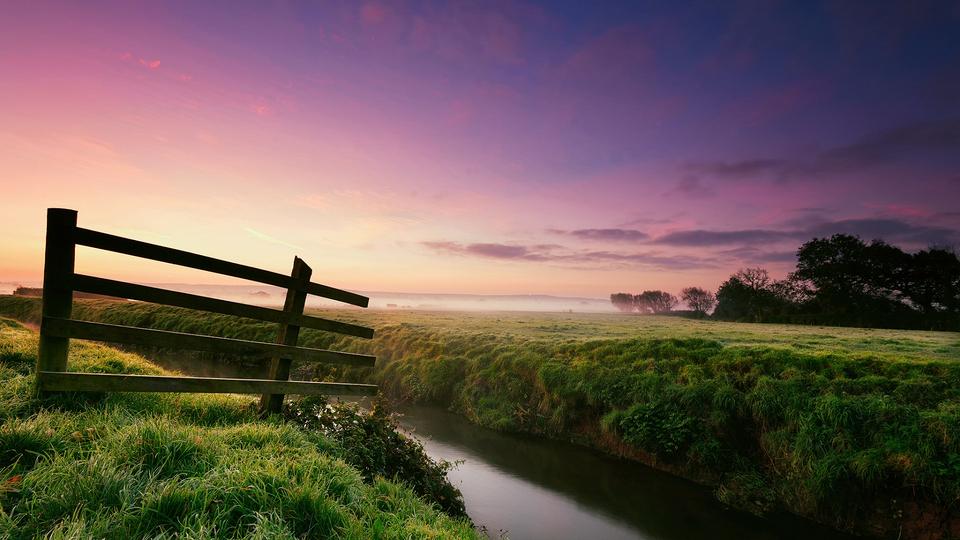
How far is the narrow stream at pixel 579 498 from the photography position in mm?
9492

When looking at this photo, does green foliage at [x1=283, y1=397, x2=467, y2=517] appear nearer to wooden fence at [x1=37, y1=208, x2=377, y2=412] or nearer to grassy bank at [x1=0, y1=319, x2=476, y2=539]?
wooden fence at [x1=37, y1=208, x2=377, y2=412]

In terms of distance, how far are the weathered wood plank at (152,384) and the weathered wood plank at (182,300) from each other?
3.10ft

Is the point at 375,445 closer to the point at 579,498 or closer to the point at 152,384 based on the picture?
the point at 152,384

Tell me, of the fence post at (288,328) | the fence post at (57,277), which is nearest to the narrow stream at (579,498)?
the fence post at (288,328)

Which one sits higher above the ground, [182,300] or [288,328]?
[182,300]

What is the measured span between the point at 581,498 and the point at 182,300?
9.88 m

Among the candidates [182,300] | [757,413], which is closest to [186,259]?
[182,300]

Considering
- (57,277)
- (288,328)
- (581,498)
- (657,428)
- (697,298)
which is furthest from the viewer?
(697,298)

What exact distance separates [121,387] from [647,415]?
12.7 m

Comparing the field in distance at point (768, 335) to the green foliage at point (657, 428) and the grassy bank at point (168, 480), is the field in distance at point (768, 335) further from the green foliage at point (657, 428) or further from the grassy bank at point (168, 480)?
the grassy bank at point (168, 480)

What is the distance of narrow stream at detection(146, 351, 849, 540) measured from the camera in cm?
949

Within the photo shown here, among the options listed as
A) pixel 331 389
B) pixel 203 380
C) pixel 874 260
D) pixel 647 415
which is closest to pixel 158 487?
pixel 203 380

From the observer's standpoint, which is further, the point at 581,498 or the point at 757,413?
the point at 757,413

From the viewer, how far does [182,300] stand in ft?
19.9
